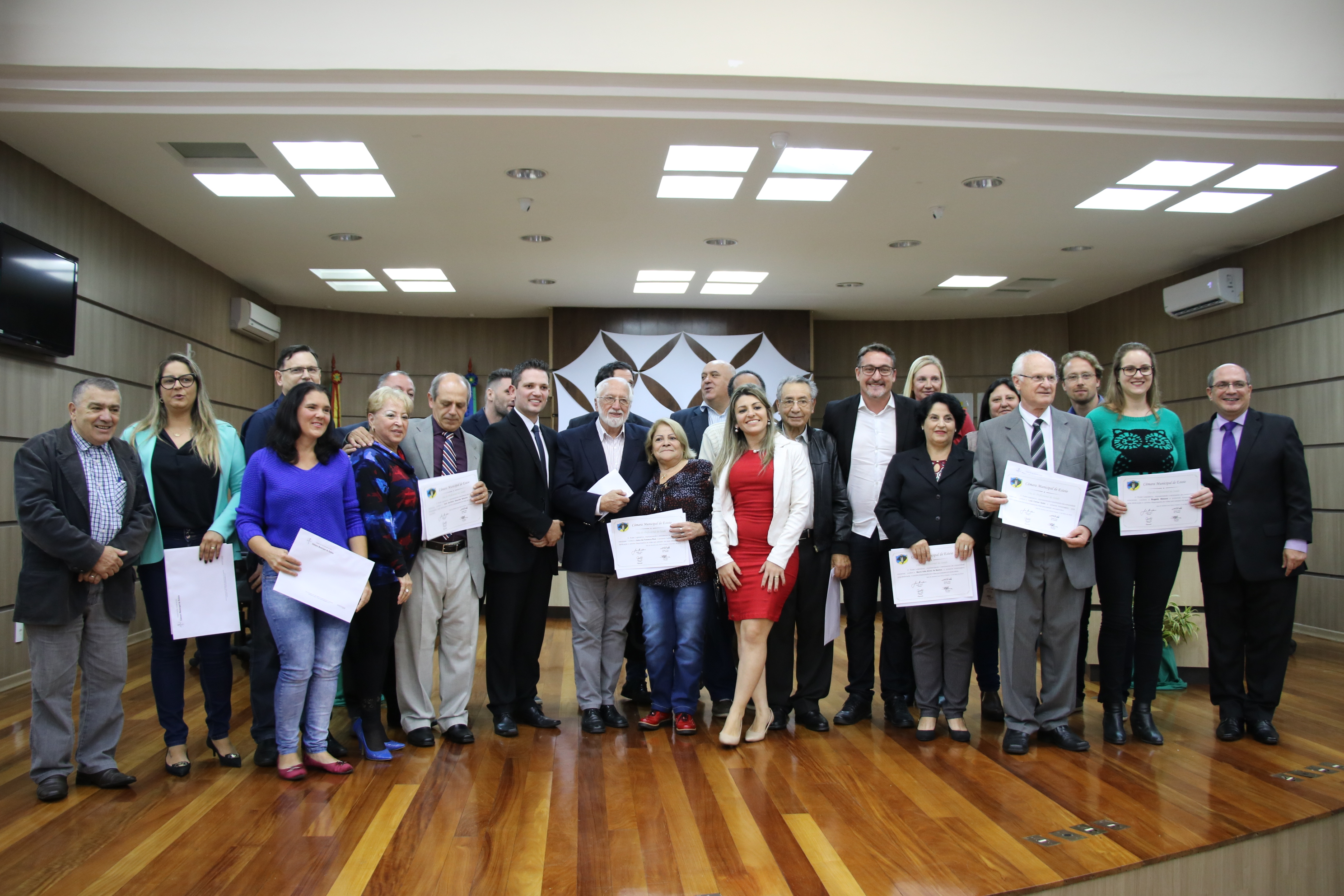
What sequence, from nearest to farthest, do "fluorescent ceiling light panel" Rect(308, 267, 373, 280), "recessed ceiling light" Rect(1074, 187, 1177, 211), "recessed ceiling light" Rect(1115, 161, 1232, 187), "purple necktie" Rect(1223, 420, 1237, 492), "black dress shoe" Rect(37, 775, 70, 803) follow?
1. "black dress shoe" Rect(37, 775, 70, 803)
2. "purple necktie" Rect(1223, 420, 1237, 492)
3. "recessed ceiling light" Rect(1115, 161, 1232, 187)
4. "recessed ceiling light" Rect(1074, 187, 1177, 211)
5. "fluorescent ceiling light panel" Rect(308, 267, 373, 280)

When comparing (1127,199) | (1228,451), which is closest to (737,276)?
(1127,199)

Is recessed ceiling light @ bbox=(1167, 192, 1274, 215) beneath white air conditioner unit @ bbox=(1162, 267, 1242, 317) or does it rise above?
above

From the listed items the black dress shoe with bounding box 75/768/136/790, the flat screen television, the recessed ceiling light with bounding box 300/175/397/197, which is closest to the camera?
the black dress shoe with bounding box 75/768/136/790

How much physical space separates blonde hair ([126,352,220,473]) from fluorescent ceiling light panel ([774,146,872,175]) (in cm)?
348

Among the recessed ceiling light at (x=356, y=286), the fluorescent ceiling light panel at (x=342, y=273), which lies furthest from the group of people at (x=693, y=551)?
the recessed ceiling light at (x=356, y=286)

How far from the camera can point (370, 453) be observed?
335 centimetres

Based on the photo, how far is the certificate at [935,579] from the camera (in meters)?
3.52

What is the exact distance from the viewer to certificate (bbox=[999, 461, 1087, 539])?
3.34 m

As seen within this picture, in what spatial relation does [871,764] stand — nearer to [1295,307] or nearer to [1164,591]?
[1164,591]

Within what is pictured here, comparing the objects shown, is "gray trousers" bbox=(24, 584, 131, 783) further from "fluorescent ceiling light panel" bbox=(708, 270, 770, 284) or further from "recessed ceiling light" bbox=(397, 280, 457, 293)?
"fluorescent ceiling light panel" bbox=(708, 270, 770, 284)

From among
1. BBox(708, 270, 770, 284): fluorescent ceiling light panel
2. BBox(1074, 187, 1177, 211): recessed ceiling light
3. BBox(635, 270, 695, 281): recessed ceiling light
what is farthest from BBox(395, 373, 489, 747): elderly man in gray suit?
BBox(708, 270, 770, 284): fluorescent ceiling light panel

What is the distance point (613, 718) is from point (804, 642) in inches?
35.1

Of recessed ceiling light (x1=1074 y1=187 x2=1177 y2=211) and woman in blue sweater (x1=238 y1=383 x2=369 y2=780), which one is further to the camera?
recessed ceiling light (x1=1074 y1=187 x2=1177 y2=211)

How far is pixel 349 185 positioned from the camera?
5793 millimetres
